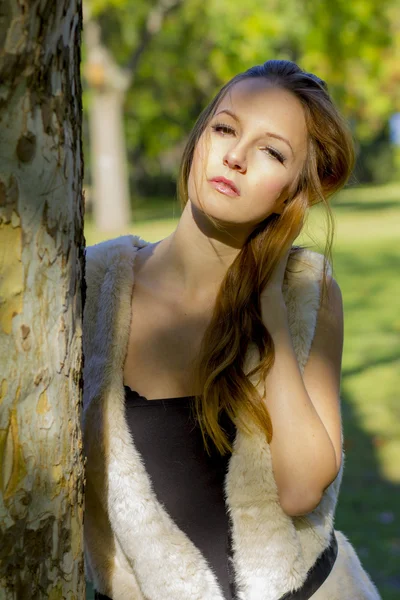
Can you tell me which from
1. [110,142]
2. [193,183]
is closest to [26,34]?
[193,183]

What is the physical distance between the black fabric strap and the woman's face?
2.61 feet

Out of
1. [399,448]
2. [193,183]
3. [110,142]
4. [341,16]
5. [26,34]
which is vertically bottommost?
[110,142]

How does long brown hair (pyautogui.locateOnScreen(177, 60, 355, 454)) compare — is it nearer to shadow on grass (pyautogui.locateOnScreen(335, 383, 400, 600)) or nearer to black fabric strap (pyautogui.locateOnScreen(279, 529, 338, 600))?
black fabric strap (pyautogui.locateOnScreen(279, 529, 338, 600))

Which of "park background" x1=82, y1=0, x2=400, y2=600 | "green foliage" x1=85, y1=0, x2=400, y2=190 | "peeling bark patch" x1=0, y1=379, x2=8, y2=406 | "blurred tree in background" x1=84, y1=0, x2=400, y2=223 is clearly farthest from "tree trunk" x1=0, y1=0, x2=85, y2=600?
"green foliage" x1=85, y1=0, x2=400, y2=190

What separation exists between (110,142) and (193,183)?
72.3ft

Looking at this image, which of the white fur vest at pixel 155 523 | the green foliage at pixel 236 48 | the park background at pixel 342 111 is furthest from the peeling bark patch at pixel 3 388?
the green foliage at pixel 236 48

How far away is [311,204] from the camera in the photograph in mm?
2248

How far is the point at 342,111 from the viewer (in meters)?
2.65

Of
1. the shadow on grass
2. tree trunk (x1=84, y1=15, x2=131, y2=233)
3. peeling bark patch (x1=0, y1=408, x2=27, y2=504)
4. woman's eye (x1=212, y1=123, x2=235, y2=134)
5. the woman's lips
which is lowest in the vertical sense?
tree trunk (x1=84, y1=15, x2=131, y2=233)

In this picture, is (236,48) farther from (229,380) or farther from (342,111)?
(229,380)

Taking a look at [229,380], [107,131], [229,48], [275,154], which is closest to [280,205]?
[275,154]

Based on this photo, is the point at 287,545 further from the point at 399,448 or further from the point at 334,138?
the point at 399,448

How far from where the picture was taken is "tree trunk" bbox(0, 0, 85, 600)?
134 cm

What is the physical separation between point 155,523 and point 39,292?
0.70 m
